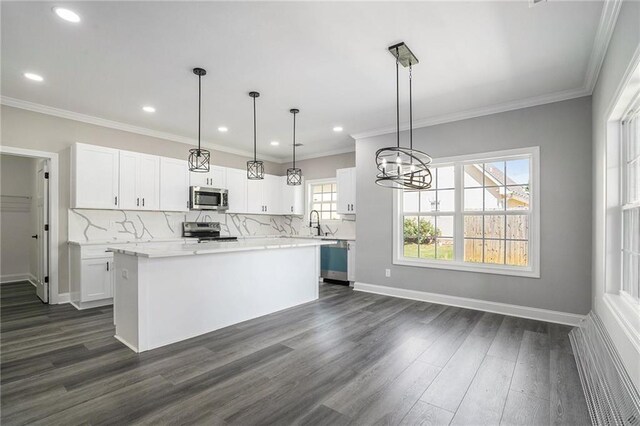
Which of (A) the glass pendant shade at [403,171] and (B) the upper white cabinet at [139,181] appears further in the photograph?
(B) the upper white cabinet at [139,181]

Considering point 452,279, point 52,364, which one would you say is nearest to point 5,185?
point 52,364

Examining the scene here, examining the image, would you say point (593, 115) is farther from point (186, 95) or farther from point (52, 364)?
point (52, 364)

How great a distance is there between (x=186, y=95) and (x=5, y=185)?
5.19 meters

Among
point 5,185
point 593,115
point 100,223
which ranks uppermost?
point 593,115

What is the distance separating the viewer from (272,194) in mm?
7199

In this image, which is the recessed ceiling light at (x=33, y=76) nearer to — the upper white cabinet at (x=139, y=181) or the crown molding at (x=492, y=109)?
the upper white cabinet at (x=139, y=181)

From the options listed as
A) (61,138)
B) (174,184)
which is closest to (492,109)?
(174,184)

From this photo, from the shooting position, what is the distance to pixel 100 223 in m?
4.92

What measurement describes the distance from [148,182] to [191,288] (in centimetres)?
271

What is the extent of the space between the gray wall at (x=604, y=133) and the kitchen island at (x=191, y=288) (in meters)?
3.21

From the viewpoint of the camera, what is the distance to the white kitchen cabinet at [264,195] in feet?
22.2

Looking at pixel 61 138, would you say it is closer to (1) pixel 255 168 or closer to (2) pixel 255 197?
(1) pixel 255 168

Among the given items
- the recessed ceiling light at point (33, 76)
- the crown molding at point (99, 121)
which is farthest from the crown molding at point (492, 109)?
the recessed ceiling light at point (33, 76)

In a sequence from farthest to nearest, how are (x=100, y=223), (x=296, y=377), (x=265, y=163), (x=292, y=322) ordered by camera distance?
(x=265, y=163)
(x=100, y=223)
(x=292, y=322)
(x=296, y=377)
